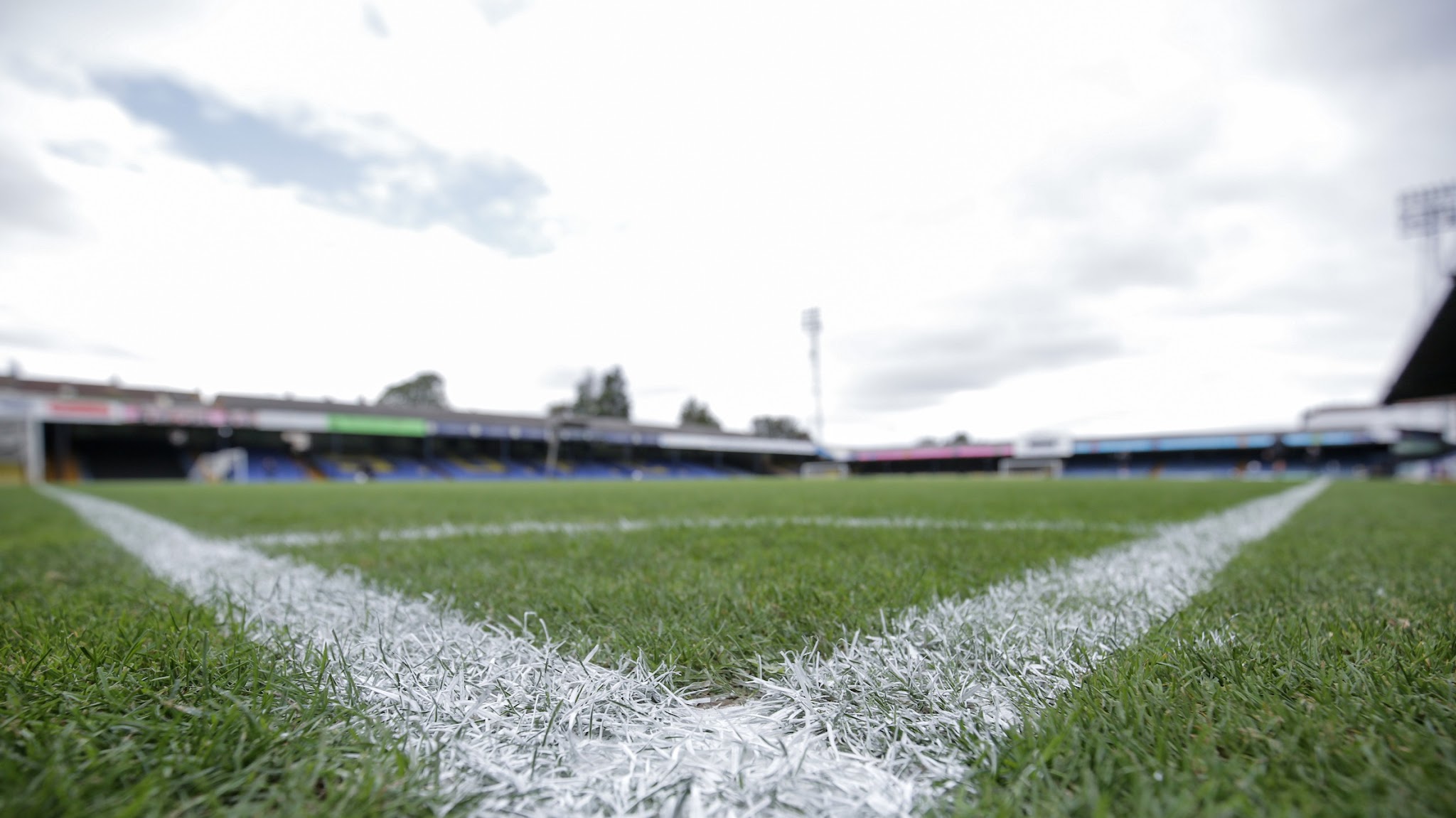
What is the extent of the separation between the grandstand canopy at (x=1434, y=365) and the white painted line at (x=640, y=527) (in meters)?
4.43

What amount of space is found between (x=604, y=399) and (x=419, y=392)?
1581 centimetres

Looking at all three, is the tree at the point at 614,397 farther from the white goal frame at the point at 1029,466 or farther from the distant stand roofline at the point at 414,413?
the white goal frame at the point at 1029,466

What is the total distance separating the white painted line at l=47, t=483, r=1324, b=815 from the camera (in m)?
0.72

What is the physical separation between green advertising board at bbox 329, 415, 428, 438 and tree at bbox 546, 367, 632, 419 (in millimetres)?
29896

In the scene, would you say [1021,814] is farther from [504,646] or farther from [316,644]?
[316,644]

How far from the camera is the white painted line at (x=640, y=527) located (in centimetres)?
364

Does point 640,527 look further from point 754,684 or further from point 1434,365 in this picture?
point 1434,365

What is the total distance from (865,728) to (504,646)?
0.73m

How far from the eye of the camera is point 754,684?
1.08 m

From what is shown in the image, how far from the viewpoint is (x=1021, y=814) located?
0.62m

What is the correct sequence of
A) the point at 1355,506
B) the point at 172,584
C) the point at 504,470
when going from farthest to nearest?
the point at 504,470 < the point at 1355,506 < the point at 172,584

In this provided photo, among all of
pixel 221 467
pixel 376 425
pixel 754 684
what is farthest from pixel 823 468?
pixel 754 684

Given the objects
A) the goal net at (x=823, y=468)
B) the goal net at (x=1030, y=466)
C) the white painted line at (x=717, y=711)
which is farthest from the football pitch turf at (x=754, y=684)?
the goal net at (x=823, y=468)

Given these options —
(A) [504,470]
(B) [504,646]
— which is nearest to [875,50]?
(B) [504,646]
